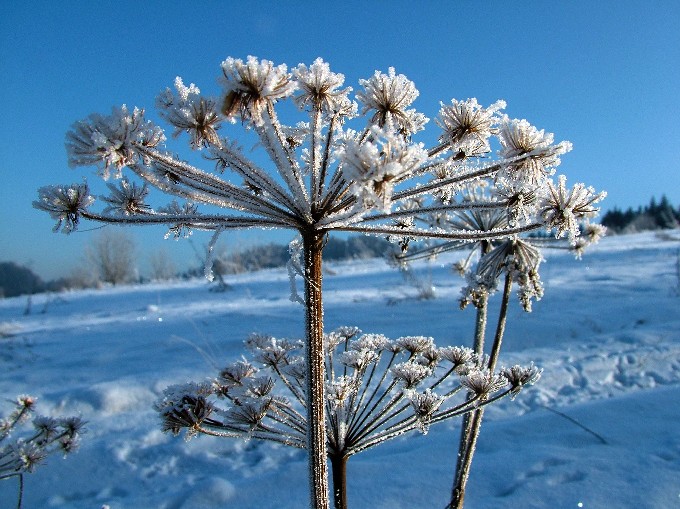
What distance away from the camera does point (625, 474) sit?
9.33 ft

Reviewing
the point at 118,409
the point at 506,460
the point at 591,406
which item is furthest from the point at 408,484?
the point at 118,409

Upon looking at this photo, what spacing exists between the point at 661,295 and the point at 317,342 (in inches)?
477

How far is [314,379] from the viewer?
1355 mm

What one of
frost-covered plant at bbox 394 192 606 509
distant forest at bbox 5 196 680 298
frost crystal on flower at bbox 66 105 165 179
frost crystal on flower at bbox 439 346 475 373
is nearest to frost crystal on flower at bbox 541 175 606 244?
frost-covered plant at bbox 394 192 606 509

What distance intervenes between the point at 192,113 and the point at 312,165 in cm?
38

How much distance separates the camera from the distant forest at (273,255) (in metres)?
32.7

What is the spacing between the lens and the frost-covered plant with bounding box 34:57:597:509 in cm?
117

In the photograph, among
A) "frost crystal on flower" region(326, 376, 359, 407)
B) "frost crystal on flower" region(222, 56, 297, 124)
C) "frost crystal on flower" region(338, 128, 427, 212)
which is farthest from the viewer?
"frost crystal on flower" region(326, 376, 359, 407)

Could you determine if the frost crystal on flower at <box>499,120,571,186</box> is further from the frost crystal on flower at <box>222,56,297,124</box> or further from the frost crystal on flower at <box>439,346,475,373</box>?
the frost crystal on flower at <box>439,346,475,373</box>

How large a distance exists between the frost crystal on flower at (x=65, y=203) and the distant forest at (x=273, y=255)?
94.2 feet

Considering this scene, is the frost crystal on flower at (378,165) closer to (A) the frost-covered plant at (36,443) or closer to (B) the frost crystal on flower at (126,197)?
(B) the frost crystal on flower at (126,197)

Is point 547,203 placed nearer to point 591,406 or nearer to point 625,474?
point 625,474

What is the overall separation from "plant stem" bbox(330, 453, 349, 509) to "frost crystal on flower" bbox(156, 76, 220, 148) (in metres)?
1.22

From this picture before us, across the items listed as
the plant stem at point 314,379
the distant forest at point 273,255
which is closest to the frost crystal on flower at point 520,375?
the plant stem at point 314,379
